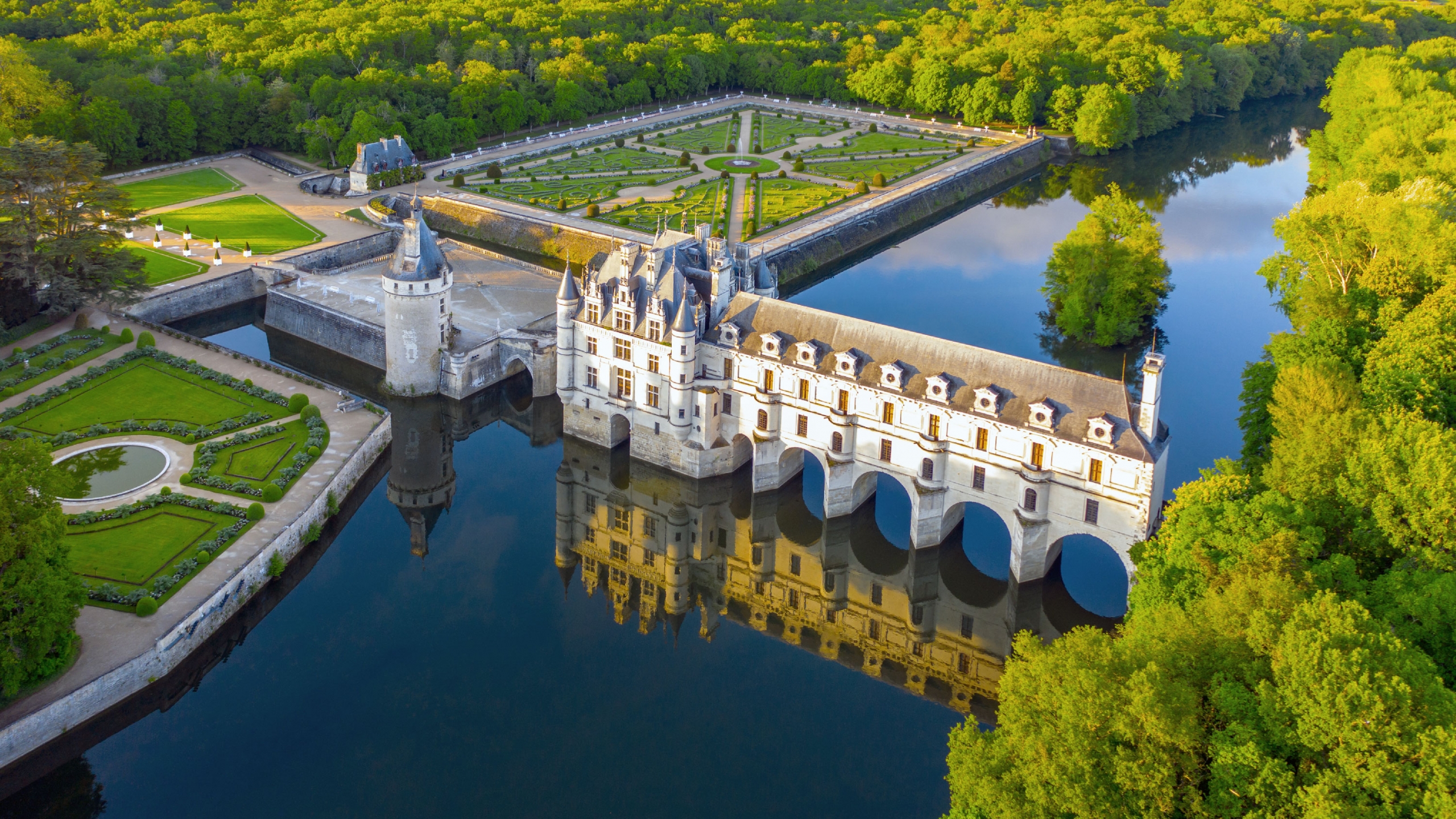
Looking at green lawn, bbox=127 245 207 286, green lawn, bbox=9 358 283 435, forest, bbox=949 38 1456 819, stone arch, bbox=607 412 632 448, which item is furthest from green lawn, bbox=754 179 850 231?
forest, bbox=949 38 1456 819

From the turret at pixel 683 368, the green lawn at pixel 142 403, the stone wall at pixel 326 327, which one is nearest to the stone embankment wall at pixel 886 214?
the turret at pixel 683 368

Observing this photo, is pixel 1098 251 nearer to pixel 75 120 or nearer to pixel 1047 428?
pixel 1047 428

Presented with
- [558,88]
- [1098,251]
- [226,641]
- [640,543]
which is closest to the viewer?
[226,641]

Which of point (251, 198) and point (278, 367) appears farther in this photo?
point (251, 198)

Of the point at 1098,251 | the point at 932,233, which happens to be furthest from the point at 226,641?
the point at 932,233

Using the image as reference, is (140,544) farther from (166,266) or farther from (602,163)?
(602,163)

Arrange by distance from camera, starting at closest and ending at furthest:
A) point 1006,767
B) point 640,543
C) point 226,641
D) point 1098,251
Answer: point 1006,767
point 226,641
point 640,543
point 1098,251

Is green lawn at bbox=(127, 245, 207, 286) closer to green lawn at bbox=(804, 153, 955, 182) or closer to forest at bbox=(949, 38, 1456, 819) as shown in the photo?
green lawn at bbox=(804, 153, 955, 182)
